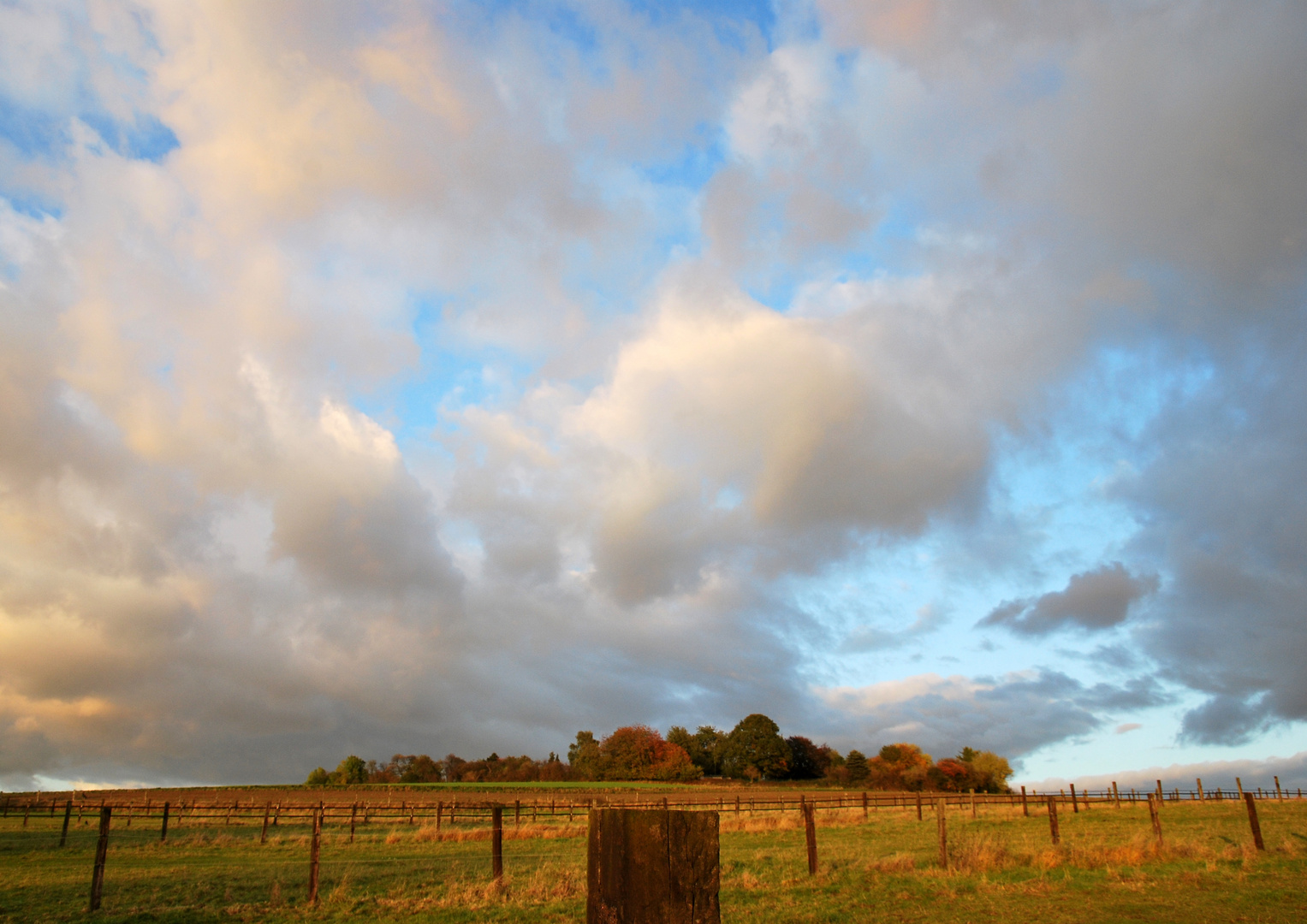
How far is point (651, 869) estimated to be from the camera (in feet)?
7.70

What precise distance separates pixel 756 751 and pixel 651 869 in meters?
101

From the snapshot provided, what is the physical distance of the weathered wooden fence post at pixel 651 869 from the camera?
2316 mm

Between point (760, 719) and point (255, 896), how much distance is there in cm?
9090

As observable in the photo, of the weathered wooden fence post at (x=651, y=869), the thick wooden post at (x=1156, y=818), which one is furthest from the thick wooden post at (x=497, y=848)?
the thick wooden post at (x=1156, y=818)

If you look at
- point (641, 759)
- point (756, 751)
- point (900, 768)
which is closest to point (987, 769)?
point (900, 768)

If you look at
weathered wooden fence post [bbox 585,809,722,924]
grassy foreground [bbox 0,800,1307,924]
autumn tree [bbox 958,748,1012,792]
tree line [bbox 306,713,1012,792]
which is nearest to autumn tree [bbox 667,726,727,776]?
tree line [bbox 306,713,1012,792]

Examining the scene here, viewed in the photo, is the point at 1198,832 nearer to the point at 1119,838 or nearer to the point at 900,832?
the point at 1119,838

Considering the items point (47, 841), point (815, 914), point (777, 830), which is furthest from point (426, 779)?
point (815, 914)

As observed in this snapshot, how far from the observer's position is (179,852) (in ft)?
78.2

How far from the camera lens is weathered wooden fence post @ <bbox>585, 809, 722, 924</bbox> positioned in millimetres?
2316

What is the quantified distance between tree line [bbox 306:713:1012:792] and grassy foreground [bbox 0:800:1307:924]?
6719 centimetres

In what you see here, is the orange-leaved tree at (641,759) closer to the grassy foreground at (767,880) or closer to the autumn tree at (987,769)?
the autumn tree at (987,769)

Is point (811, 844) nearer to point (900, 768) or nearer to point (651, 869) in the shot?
point (651, 869)

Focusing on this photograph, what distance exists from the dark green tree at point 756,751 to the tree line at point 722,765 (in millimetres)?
111
